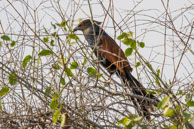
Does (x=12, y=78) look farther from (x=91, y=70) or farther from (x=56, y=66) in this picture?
(x=91, y=70)

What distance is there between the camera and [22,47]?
2.19 m

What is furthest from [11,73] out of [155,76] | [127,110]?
[155,76]

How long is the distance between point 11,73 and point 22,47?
33 cm

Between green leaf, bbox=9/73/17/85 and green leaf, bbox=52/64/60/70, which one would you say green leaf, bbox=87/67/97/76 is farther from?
green leaf, bbox=9/73/17/85

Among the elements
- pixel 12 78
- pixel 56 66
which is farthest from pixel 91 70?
pixel 12 78

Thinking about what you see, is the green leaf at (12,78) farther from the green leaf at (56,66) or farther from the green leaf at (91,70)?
the green leaf at (91,70)

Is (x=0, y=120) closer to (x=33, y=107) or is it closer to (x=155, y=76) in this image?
(x=33, y=107)

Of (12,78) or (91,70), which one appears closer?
(12,78)

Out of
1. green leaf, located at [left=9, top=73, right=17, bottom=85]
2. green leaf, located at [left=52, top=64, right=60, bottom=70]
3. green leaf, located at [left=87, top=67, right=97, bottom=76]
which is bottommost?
green leaf, located at [left=9, top=73, right=17, bottom=85]

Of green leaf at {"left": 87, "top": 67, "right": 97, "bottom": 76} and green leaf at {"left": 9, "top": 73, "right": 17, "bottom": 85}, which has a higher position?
green leaf at {"left": 87, "top": 67, "right": 97, "bottom": 76}

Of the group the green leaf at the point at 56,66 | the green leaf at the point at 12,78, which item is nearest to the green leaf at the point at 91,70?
the green leaf at the point at 56,66

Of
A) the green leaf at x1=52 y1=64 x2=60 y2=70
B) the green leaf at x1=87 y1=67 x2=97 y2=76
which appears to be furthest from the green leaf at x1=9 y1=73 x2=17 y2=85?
the green leaf at x1=87 y1=67 x2=97 y2=76

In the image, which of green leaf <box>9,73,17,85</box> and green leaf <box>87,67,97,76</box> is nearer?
green leaf <box>9,73,17,85</box>

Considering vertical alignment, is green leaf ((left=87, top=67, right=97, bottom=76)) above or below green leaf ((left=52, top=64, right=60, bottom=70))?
below
